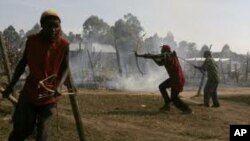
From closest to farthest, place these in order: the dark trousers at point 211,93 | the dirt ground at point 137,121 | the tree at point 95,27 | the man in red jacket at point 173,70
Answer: the dirt ground at point 137,121, the man in red jacket at point 173,70, the dark trousers at point 211,93, the tree at point 95,27

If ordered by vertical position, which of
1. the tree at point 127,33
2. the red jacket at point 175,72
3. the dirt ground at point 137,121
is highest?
the tree at point 127,33

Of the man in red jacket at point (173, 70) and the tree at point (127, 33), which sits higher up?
the tree at point (127, 33)

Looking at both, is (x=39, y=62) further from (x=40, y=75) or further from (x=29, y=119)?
(x=29, y=119)

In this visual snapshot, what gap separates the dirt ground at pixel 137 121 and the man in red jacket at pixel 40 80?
1474mm

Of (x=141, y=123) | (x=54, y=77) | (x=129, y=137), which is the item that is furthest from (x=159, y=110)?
(x=54, y=77)

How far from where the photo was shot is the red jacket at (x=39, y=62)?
636cm

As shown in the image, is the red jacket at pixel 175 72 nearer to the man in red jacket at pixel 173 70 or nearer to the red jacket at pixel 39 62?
the man in red jacket at pixel 173 70

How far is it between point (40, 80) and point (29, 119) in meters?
0.49

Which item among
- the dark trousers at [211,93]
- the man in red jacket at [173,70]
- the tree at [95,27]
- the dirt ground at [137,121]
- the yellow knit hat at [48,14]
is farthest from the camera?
the tree at [95,27]

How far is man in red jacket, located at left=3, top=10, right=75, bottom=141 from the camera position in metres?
6.34

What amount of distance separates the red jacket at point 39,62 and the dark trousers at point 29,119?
9 centimetres

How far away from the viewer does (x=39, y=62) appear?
6.37 meters

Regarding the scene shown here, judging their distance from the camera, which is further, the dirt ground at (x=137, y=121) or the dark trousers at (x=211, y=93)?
the dark trousers at (x=211, y=93)

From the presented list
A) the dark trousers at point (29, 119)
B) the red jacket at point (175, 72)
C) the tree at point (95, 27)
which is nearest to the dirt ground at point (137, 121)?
the red jacket at point (175, 72)
